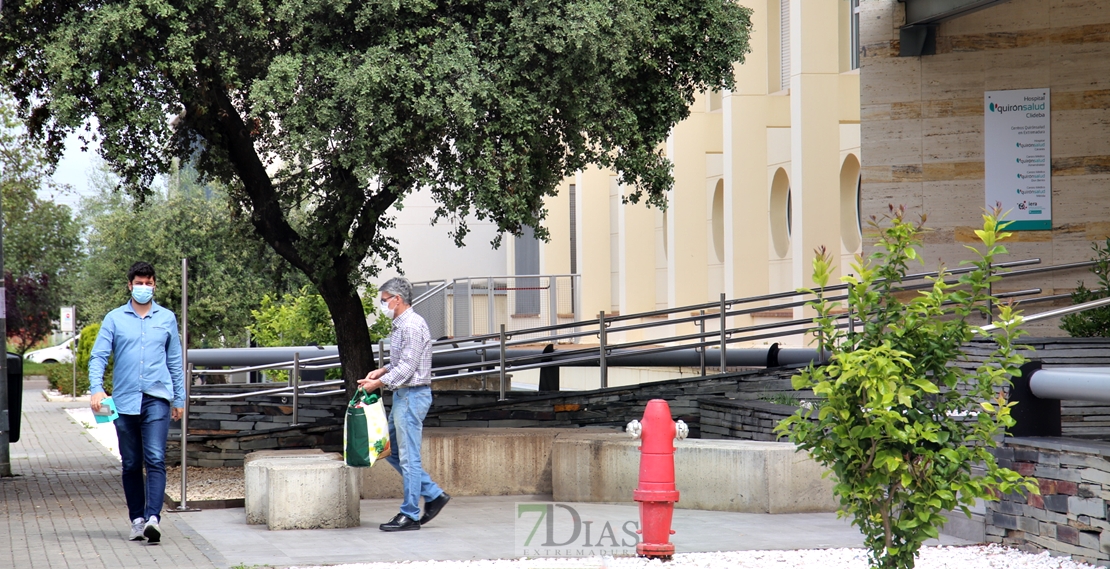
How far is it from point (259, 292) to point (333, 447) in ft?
63.2

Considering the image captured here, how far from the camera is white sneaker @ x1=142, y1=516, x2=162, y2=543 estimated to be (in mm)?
7719

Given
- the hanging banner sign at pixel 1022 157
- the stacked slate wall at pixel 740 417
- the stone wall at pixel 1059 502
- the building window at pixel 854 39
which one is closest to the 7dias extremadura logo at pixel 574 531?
the stacked slate wall at pixel 740 417

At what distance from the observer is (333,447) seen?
40.2 ft

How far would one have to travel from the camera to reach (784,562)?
6918 millimetres

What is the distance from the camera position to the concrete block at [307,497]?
328 inches

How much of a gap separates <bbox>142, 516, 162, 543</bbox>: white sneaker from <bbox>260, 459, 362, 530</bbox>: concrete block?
33.3 inches

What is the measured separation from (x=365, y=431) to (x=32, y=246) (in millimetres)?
37028

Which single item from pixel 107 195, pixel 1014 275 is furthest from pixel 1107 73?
pixel 107 195

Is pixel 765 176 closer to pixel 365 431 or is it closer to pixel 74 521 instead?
pixel 365 431

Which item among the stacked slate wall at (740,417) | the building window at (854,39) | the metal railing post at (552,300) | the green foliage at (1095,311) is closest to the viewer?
the stacked slate wall at (740,417)

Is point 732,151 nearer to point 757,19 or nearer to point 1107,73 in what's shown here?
point 757,19

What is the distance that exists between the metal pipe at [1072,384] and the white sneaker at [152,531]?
5609 millimetres

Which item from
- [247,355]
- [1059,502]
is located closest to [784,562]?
[1059,502]

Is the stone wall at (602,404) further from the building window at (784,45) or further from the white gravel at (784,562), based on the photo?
the building window at (784,45)
